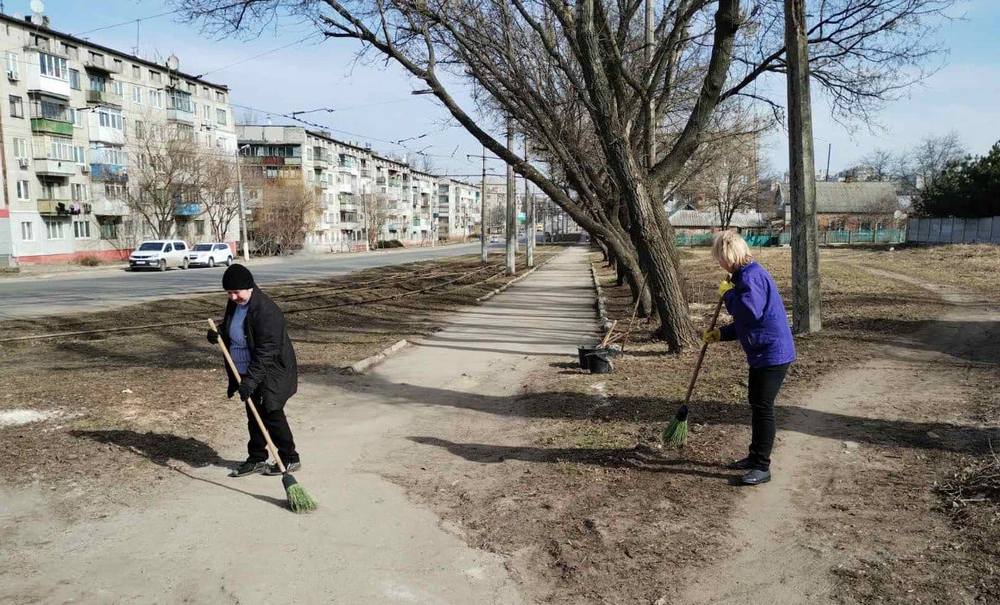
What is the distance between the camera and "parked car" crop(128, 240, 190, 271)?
1460 inches

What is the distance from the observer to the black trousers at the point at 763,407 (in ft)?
15.2

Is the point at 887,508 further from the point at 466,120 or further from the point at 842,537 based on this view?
the point at 466,120

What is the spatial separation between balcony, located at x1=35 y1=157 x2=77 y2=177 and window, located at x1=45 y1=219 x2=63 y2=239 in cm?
323

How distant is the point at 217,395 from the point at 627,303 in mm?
13222

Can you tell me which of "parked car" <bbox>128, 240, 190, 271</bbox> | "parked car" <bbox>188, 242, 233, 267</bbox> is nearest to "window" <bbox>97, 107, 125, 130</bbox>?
"parked car" <bbox>188, 242, 233, 267</bbox>

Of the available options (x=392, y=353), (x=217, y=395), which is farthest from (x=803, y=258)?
(x=217, y=395)

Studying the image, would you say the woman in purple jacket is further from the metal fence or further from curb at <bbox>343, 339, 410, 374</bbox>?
the metal fence

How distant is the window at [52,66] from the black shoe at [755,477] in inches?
2116

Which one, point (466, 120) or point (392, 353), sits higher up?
point (466, 120)

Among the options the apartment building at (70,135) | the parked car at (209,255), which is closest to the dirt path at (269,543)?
the parked car at (209,255)

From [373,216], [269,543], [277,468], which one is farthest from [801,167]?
[373,216]

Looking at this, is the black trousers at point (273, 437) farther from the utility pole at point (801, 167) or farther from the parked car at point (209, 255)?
the parked car at point (209, 255)

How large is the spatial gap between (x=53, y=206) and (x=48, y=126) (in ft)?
17.3

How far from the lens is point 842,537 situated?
387 centimetres
